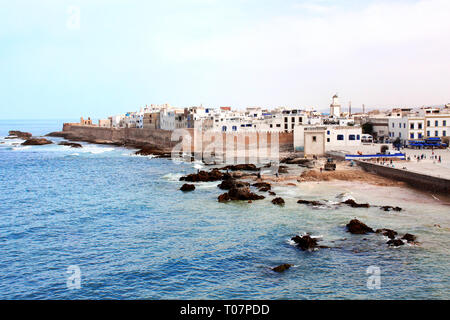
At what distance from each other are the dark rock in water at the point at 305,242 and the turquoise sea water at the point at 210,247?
0.52 metres

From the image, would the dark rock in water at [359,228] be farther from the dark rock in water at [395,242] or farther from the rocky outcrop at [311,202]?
the rocky outcrop at [311,202]

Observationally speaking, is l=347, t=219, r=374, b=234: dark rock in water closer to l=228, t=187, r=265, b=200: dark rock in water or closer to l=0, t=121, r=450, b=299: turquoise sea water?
l=0, t=121, r=450, b=299: turquoise sea water

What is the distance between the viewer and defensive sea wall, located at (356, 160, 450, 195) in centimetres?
3040

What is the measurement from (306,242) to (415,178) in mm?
19058

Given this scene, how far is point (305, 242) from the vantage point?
743 inches

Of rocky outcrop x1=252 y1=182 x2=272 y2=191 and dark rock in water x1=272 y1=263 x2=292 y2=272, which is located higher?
Result: rocky outcrop x1=252 y1=182 x2=272 y2=191

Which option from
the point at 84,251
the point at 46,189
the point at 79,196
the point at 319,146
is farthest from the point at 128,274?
the point at 319,146

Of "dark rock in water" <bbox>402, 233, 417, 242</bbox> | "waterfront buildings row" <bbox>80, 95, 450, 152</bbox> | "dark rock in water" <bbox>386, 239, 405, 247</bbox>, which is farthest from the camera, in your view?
"waterfront buildings row" <bbox>80, 95, 450, 152</bbox>

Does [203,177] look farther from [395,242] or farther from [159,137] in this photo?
[159,137]

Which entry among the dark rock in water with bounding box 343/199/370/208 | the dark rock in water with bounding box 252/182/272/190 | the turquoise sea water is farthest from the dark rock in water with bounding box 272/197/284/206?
the dark rock in water with bounding box 252/182/272/190

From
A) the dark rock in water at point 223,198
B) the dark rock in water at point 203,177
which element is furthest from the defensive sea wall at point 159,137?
the dark rock in water at point 223,198

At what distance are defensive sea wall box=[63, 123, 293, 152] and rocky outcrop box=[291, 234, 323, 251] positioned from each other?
4798 cm
